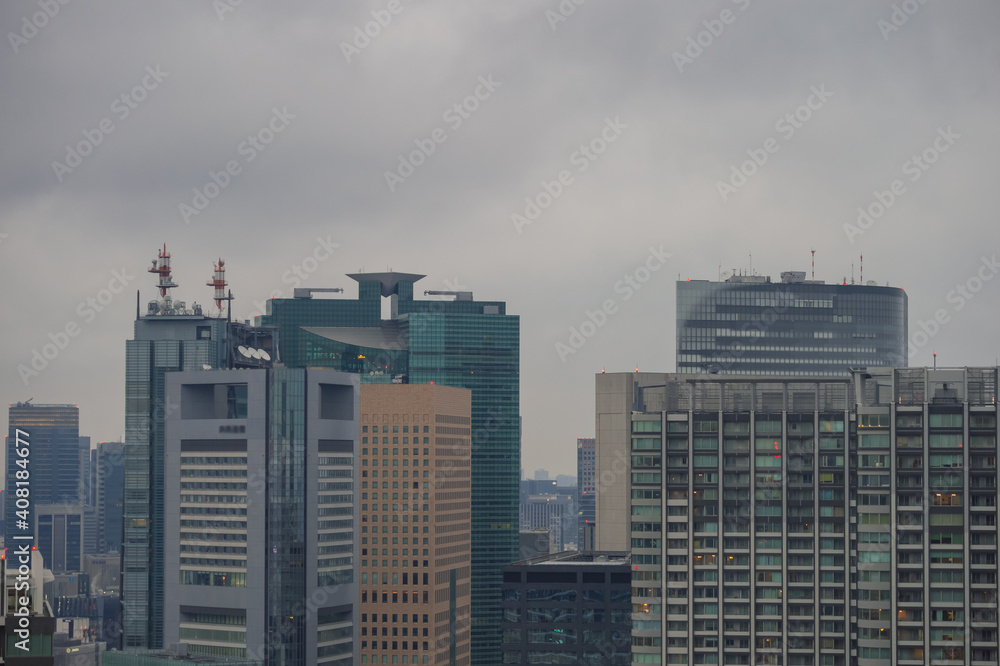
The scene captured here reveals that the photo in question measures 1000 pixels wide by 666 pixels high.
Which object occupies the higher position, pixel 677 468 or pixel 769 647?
pixel 677 468

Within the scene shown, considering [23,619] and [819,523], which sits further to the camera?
[819,523]

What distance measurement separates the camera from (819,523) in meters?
172

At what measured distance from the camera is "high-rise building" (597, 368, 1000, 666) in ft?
535

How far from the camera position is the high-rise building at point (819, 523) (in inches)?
6422

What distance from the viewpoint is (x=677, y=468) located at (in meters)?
173

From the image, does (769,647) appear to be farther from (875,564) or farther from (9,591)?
(9,591)

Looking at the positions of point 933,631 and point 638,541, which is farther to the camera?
point 638,541

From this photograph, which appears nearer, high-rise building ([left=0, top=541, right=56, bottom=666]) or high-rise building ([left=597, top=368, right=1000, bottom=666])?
high-rise building ([left=0, top=541, right=56, bottom=666])

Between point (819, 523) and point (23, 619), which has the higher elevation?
point (819, 523)

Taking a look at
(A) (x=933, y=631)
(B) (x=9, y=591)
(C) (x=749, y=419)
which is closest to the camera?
(B) (x=9, y=591)

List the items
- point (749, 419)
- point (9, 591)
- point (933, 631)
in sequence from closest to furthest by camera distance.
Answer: point (9, 591) < point (933, 631) < point (749, 419)

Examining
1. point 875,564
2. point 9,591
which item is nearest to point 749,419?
point 875,564

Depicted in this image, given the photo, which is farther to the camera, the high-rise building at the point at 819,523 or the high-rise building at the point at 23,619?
the high-rise building at the point at 819,523

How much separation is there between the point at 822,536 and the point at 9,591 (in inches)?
3996
